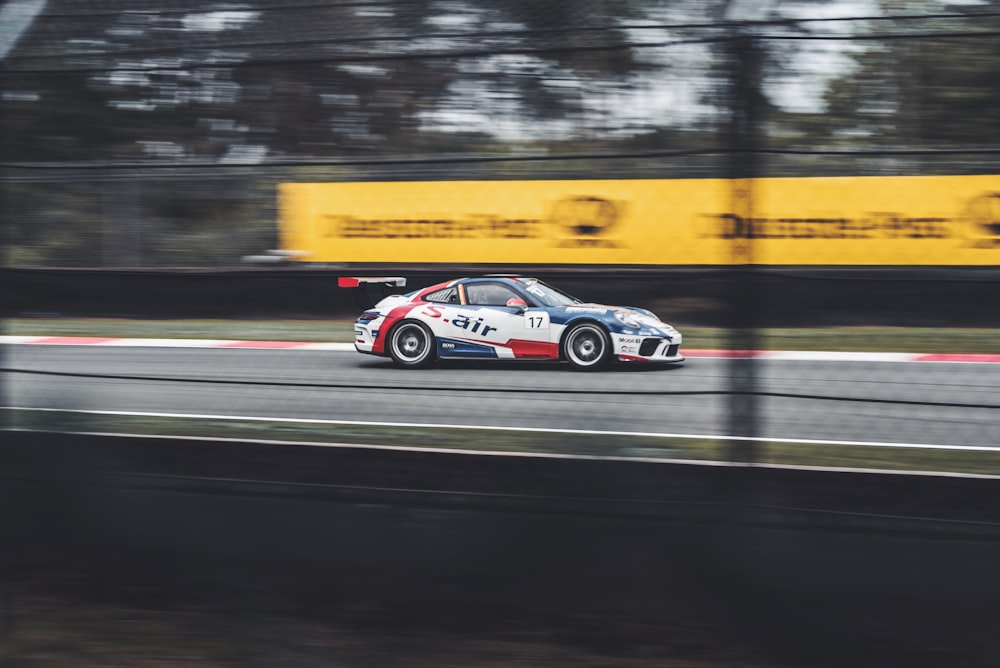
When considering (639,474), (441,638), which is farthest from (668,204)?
(441,638)

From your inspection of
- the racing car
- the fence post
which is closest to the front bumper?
the racing car

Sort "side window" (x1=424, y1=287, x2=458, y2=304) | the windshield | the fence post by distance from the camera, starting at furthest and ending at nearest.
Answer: "side window" (x1=424, y1=287, x2=458, y2=304) < the windshield < the fence post

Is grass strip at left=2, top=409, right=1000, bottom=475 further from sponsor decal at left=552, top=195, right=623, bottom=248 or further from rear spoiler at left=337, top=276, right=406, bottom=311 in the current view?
sponsor decal at left=552, top=195, right=623, bottom=248

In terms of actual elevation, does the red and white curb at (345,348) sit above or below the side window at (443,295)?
below

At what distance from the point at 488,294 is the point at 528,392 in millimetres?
759

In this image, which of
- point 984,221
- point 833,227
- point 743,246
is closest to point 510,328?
point 743,246

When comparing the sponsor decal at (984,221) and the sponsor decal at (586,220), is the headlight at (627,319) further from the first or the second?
the sponsor decal at (984,221)

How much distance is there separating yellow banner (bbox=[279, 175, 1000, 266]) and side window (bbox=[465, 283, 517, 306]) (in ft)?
1.77

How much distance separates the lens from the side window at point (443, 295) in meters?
3.63

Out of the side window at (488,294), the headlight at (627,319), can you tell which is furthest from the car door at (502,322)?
the headlight at (627,319)

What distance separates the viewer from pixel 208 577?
3.35m

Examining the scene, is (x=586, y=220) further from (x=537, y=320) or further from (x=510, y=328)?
(x=510, y=328)

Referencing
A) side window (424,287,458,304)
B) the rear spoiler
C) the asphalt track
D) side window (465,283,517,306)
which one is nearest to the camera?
the asphalt track

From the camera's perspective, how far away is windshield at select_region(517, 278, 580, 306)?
3.30m
